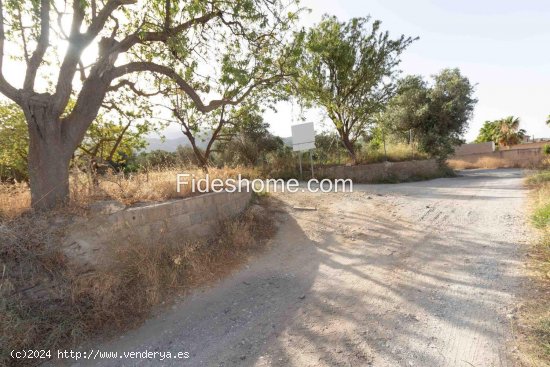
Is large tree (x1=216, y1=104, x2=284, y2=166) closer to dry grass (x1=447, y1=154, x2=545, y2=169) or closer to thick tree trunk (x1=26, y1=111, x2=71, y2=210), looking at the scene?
thick tree trunk (x1=26, y1=111, x2=71, y2=210)

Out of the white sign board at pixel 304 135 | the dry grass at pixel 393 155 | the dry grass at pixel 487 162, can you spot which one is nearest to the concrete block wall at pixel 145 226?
the white sign board at pixel 304 135

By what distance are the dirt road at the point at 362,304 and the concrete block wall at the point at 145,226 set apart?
3.58 ft

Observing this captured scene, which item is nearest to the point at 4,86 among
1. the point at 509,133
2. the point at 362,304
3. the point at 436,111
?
the point at 362,304

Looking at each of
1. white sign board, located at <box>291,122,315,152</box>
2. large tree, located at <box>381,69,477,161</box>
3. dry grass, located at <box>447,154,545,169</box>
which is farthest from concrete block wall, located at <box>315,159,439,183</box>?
dry grass, located at <box>447,154,545,169</box>

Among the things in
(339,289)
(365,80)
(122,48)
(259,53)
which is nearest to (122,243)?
(339,289)

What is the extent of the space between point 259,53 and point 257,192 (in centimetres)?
348

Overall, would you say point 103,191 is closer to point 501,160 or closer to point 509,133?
point 501,160

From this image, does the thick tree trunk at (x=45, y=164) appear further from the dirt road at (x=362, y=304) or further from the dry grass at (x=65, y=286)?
the dirt road at (x=362, y=304)

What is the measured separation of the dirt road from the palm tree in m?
34.9

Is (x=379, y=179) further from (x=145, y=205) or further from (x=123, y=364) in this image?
(x=123, y=364)

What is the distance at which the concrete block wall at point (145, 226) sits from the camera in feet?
11.1

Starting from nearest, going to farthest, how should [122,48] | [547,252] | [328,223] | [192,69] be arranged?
[547,252] → [122,48] → [192,69] → [328,223]

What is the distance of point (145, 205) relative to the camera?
423 cm

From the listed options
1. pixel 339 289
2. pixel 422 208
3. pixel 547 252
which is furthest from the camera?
pixel 422 208
